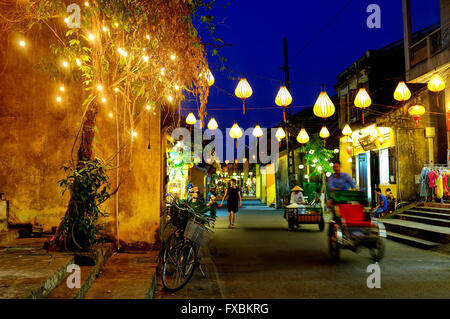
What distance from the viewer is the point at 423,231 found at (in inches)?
445

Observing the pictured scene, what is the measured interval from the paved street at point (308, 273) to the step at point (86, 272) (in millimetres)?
1088

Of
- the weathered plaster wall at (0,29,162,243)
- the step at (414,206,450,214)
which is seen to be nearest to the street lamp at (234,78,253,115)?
the weathered plaster wall at (0,29,162,243)

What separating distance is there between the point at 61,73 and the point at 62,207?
277 cm

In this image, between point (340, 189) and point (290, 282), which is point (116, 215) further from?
point (340, 189)

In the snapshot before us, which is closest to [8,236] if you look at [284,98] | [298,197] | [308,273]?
[308,273]

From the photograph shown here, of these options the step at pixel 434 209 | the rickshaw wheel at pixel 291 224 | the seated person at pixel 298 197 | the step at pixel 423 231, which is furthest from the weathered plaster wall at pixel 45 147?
the step at pixel 434 209

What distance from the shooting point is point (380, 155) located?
19953 millimetres

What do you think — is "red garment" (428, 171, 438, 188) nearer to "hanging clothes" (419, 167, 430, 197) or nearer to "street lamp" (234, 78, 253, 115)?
"hanging clothes" (419, 167, 430, 197)

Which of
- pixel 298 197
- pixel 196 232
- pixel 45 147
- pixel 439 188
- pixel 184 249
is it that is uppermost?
pixel 45 147

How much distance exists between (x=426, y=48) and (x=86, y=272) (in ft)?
48.9

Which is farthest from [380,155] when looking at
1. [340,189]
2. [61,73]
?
[61,73]

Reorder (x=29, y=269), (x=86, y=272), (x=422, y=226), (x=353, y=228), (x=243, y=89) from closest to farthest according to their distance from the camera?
(x=29, y=269), (x=86, y=272), (x=353, y=228), (x=243, y=89), (x=422, y=226)

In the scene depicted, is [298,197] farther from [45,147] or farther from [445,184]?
[45,147]

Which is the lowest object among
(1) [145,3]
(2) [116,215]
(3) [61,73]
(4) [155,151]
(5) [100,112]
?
(2) [116,215]
